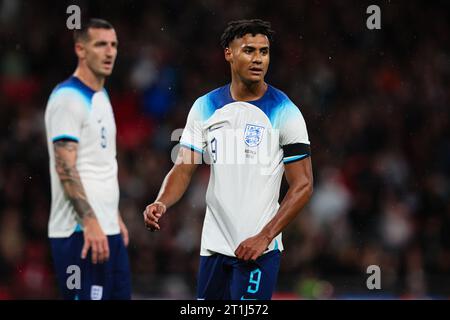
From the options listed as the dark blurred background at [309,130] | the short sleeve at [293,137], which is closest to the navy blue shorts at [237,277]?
the short sleeve at [293,137]

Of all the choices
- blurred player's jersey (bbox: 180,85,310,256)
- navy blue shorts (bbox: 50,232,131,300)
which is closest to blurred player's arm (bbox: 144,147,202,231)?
blurred player's jersey (bbox: 180,85,310,256)

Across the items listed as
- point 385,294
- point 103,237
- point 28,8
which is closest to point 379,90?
point 385,294

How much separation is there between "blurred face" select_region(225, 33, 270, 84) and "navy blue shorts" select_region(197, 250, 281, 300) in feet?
3.59

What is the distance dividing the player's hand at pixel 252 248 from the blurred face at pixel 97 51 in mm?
2038

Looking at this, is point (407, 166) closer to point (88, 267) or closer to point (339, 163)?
point (339, 163)

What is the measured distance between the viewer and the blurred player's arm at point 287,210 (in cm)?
566

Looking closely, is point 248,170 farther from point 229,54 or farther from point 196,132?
point 229,54

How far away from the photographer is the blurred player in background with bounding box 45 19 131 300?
6719 mm

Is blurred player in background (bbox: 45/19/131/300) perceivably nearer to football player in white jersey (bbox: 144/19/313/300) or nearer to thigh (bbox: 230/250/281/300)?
football player in white jersey (bbox: 144/19/313/300)

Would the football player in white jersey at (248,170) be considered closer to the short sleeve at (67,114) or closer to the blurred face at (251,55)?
the blurred face at (251,55)

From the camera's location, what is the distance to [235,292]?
5863 mm

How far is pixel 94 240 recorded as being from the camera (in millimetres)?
6688
